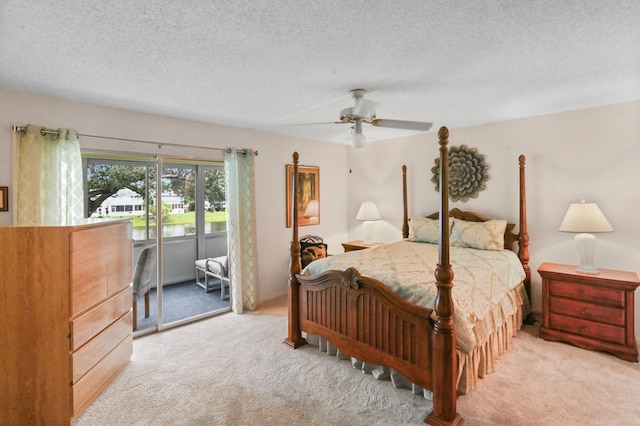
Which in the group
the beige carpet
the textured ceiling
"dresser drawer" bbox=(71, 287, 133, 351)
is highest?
the textured ceiling

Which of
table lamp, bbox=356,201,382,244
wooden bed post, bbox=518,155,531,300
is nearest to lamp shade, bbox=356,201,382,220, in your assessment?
table lamp, bbox=356,201,382,244

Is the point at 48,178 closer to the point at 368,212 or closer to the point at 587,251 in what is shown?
the point at 368,212

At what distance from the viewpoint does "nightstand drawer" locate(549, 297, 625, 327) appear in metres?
2.76

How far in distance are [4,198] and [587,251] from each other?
17.4 feet

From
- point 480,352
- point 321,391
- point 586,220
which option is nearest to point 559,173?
point 586,220

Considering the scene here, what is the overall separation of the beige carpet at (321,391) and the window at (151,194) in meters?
1.69

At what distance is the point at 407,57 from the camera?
210 cm

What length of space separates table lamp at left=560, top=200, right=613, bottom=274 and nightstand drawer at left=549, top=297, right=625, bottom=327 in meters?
0.33

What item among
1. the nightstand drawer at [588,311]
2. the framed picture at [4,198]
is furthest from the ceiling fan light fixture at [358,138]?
the framed picture at [4,198]

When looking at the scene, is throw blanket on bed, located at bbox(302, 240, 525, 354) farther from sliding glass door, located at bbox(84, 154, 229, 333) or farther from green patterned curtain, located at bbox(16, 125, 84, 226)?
green patterned curtain, located at bbox(16, 125, 84, 226)

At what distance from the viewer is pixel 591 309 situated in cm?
288

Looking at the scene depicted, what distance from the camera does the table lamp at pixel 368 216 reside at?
4.89m

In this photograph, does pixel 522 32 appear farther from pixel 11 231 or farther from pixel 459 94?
pixel 11 231

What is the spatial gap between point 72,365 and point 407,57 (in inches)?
119
